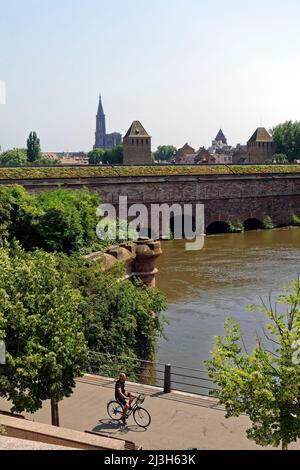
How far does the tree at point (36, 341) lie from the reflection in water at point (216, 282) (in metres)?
6.96

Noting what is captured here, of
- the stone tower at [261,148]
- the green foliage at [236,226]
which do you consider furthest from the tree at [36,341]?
the stone tower at [261,148]

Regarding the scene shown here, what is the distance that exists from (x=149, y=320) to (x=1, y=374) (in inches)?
324

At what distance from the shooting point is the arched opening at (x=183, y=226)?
4634 centimetres

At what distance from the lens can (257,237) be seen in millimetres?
46844

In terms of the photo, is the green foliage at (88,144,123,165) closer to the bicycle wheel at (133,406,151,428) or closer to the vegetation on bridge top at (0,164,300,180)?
the vegetation on bridge top at (0,164,300,180)

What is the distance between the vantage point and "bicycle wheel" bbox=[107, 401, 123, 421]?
35.7ft

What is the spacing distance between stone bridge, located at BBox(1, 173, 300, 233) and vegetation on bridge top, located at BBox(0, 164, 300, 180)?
989 millimetres

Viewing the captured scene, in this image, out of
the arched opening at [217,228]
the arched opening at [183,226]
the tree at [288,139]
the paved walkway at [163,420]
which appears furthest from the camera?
the tree at [288,139]

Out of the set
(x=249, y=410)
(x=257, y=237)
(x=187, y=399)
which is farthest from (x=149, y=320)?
(x=257, y=237)

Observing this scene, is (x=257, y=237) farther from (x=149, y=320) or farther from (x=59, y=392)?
(x=59, y=392)

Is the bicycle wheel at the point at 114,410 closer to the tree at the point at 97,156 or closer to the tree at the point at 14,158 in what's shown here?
the tree at the point at 14,158

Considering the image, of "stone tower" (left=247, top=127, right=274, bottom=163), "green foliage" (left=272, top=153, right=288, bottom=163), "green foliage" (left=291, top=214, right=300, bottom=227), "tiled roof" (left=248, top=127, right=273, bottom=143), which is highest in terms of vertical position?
"tiled roof" (left=248, top=127, right=273, bottom=143)

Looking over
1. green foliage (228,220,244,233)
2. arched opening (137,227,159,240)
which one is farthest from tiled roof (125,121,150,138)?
arched opening (137,227,159,240)

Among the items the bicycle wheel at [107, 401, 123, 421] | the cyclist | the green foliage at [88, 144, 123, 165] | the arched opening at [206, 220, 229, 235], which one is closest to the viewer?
the cyclist
